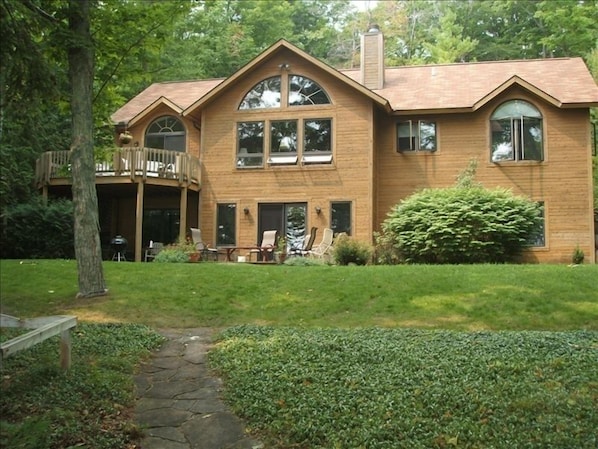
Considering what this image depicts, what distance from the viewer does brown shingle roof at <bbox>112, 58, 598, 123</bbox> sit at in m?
18.4

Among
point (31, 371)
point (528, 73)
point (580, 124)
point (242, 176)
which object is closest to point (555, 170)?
point (580, 124)

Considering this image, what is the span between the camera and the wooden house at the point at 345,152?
17.9m

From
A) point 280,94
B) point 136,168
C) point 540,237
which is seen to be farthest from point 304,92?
point 540,237

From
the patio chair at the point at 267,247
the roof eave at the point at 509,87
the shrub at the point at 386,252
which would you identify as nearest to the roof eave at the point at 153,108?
the patio chair at the point at 267,247

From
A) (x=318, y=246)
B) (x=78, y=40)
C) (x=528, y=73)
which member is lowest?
(x=318, y=246)

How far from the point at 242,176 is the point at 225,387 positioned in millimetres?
14233

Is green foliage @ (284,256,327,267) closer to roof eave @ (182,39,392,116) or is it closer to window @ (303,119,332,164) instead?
window @ (303,119,332,164)

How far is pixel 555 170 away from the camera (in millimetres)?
17969

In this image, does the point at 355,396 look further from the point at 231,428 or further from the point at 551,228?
the point at 551,228

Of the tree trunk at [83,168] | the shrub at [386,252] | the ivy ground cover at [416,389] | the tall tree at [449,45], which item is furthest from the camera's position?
the tall tree at [449,45]

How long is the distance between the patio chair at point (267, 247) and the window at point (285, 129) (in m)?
2.48

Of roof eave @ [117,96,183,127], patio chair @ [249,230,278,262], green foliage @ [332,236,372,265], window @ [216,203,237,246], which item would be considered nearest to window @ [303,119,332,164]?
patio chair @ [249,230,278,262]

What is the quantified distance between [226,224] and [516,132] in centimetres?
992

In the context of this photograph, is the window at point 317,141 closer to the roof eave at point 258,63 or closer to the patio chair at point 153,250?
the roof eave at point 258,63
